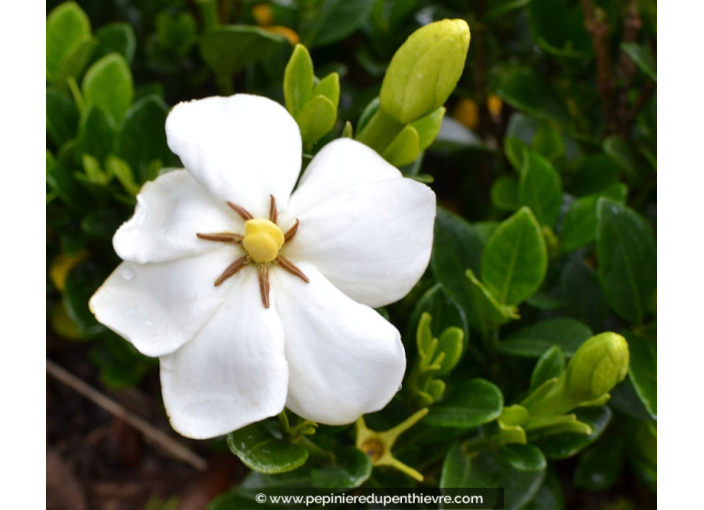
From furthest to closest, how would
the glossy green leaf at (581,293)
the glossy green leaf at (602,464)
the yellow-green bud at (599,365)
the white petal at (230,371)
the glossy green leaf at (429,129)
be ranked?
the glossy green leaf at (602,464)
the glossy green leaf at (581,293)
the glossy green leaf at (429,129)
the yellow-green bud at (599,365)
the white petal at (230,371)

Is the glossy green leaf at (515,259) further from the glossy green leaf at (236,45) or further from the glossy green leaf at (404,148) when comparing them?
the glossy green leaf at (236,45)

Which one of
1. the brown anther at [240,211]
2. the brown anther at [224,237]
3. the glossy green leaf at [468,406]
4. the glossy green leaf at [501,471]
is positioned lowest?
the glossy green leaf at [501,471]

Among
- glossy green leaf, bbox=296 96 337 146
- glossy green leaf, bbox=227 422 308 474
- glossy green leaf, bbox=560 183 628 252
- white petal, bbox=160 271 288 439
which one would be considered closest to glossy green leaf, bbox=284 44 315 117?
glossy green leaf, bbox=296 96 337 146

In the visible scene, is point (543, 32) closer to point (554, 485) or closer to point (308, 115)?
point (308, 115)

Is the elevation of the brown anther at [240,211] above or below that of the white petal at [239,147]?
below

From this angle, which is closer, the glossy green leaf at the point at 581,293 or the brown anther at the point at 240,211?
the brown anther at the point at 240,211

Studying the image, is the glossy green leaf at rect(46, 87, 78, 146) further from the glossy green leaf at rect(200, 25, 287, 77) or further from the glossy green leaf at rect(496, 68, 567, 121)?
the glossy green leaf at rect(496, 68, 567, 121)

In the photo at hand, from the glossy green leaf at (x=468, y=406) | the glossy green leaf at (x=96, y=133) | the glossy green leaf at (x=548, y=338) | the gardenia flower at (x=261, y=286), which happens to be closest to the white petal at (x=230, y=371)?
the gardenia flower at (x=261, y=286)

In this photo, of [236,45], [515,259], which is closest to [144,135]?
[236,45]
